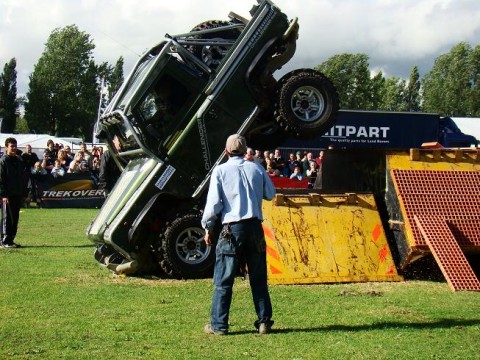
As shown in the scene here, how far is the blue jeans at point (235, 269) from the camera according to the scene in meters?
7.37

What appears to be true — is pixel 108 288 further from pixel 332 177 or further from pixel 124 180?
pixel 332 177

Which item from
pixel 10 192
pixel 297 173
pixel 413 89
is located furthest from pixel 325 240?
pixel 413 89

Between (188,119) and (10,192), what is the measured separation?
5420 mm

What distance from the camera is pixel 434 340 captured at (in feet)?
23.1

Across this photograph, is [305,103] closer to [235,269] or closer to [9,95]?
[235,269]

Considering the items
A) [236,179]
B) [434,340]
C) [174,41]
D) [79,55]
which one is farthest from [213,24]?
[79,55]

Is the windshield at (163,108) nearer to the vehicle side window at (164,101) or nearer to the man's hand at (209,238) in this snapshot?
the vehicle side window at (164,101)

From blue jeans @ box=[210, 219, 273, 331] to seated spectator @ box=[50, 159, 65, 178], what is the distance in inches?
711

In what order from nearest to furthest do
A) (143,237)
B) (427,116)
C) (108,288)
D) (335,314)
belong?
1. (335,314)
2. (108,288)
3. (143,237)
4. (427,116)

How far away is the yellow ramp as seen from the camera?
1025 centimetres

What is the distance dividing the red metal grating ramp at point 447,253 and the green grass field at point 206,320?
215 mm

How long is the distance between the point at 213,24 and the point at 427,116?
22180 mm

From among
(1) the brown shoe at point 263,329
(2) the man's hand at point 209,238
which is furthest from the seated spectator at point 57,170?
(1) the brown shoe at point 263,329

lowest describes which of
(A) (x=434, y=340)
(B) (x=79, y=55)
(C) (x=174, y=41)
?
(A) (x=434, y=340)
